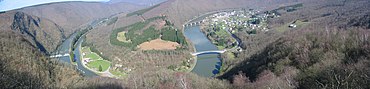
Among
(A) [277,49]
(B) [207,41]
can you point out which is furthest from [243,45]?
(A) [277,49]

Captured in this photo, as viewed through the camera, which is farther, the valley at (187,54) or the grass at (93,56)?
the grass at (93,56)

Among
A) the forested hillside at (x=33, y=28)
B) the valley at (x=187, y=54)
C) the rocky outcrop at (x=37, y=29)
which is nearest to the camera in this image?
the valley at (x=187, y=54)

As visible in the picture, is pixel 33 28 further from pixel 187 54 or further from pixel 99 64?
pixel 187 54

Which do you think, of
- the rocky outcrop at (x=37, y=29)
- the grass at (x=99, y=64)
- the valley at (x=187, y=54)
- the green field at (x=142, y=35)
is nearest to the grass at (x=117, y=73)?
the valley at (x=187, y=54)

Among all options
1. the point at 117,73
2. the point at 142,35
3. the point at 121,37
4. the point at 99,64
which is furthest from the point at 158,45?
the point at 121,37

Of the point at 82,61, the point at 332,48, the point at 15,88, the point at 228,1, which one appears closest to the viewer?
the point at 15,88

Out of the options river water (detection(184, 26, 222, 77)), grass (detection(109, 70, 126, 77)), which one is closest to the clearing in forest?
river water (detection(184, 26, 222, 77))

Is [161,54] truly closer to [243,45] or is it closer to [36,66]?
[243,45]

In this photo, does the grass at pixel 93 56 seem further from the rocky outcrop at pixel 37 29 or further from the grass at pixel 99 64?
the rocky outcrop at pixel 37 29

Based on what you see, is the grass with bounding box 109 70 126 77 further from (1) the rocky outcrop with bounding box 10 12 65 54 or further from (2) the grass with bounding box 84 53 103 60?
(1) the rocky outcrop with bounding box 10 12 65 54

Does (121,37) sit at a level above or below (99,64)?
above

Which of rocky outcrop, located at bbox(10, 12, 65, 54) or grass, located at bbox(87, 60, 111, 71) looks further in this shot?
rocky outcrop, located at bbox(10, 12, 65, 54)
